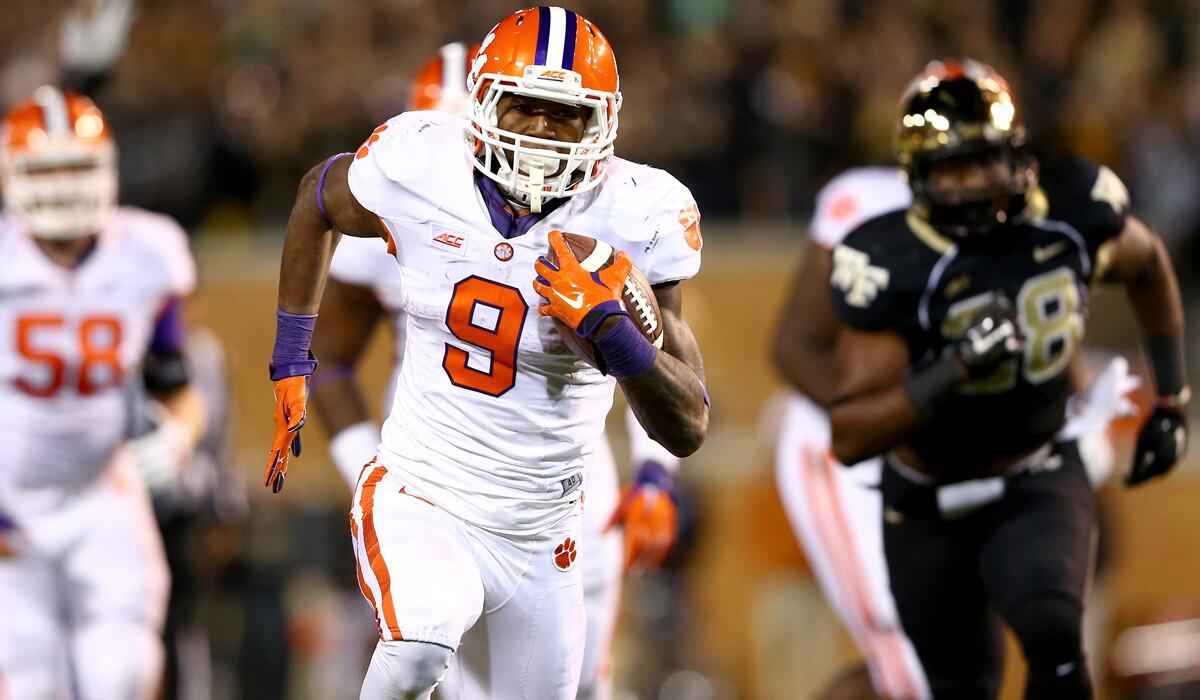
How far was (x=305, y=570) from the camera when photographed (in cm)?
786

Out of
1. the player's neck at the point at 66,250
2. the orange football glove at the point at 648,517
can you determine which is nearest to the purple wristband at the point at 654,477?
the orange football glove at the point at 648,517

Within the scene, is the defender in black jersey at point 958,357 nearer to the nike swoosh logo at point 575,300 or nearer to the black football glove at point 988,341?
the black football glove at point 988,341

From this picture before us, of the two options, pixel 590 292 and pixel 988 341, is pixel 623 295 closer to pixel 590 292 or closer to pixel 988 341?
pixel 590 292

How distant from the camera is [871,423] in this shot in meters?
4.12

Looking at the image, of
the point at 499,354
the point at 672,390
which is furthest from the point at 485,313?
the point at 672,390

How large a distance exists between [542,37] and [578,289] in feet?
1.85

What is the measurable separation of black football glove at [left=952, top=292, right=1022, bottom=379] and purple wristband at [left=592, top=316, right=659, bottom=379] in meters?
1.05

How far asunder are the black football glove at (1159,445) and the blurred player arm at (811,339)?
0.82 m

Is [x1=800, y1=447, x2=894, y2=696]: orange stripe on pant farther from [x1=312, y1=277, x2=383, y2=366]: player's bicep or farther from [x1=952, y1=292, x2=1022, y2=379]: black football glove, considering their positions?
[x1=312, y1=277, x2=383, y2=366]: player's bicep

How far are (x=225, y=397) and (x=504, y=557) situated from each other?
14.1ft

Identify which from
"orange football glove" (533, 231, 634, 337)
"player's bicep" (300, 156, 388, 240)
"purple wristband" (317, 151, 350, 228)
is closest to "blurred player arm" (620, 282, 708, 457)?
"orange football glove" (533, 231, 634, 337)

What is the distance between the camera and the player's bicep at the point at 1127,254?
14.1 feet

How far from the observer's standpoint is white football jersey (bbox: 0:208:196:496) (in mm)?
5117

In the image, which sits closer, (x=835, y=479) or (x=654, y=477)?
(x=654, y=477)
